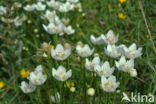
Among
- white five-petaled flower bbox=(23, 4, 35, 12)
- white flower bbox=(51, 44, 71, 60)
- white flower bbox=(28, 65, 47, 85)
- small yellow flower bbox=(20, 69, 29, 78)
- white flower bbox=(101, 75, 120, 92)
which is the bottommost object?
small yellow flower bbox=(20, 69, 29, 78)

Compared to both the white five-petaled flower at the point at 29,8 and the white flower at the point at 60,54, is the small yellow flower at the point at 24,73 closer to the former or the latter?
the white flower at the point at 60,54

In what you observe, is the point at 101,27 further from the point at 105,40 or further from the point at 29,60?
the point at 105,40

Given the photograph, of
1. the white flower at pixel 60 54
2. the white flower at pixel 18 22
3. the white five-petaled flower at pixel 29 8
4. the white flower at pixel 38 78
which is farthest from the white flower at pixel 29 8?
the white flower at pixel 38 78

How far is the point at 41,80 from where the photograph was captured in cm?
155

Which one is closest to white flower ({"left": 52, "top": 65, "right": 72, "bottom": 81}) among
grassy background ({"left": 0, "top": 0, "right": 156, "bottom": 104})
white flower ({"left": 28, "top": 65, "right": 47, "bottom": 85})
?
white flower ({"left": 28, "top": 65, "right": 47, "bottom": 85})

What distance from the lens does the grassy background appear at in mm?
2250

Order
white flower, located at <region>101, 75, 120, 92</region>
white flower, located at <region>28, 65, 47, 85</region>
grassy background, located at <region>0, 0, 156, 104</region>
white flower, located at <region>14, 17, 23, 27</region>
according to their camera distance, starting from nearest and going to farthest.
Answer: white flower, located at <region>101, 75, 120, 92</region>
white flower, located at <region>28, 65, 47, 85</region>
grassy background, located at <region>0, 0, 156, 104</region>
white flower, located at <region>14, 17, 23, 27</region>

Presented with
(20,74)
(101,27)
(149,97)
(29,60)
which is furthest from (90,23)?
(149,97)

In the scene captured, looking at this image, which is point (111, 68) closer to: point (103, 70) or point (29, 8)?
point (103, 70)

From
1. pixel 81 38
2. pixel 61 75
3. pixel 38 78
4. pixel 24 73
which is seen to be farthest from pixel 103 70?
pixel 81 38

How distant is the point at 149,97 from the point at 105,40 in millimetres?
545

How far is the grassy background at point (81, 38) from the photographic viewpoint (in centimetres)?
225

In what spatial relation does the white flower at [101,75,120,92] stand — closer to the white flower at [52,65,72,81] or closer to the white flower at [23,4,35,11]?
the white flower at [52,65,72,81]

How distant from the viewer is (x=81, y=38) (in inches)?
124
